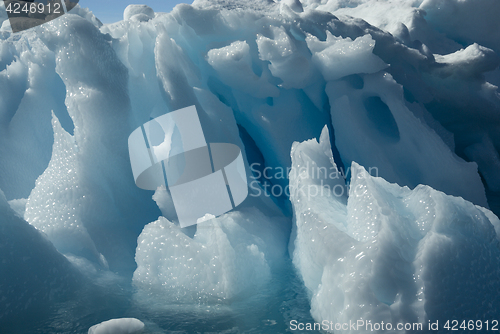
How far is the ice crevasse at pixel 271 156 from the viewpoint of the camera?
1982mm

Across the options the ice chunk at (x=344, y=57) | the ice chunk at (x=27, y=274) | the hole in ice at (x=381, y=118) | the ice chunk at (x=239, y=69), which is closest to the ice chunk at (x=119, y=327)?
the ice chunk at (x=27, y=274)

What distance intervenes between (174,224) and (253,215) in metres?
0.62

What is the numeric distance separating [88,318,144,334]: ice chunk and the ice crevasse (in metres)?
0.34

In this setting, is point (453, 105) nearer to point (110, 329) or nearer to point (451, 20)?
point (451, 20)

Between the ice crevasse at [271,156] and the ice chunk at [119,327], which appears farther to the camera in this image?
the ice crevasse at [271,156]

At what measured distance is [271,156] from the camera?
3643 millimetres

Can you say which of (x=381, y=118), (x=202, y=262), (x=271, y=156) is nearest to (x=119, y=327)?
(x=202, y=262)

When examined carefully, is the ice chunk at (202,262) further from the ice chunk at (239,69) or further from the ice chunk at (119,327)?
the ice chunk at (239,69)

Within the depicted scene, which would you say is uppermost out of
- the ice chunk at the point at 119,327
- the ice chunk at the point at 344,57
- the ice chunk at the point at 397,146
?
the ice chunk at the point at 344,57

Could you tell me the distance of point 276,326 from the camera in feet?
6.67

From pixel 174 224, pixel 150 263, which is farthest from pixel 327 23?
pixel 150 263

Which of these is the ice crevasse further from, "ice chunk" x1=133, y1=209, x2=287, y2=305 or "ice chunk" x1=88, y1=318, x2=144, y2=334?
"ice chunk" x1=88, y1=318, x2=144, y2=334

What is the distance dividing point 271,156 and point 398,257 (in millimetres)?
1926

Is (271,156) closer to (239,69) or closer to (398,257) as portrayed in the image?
(239,69)
